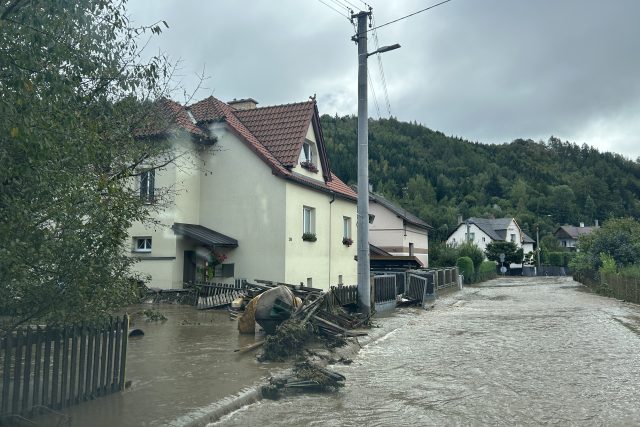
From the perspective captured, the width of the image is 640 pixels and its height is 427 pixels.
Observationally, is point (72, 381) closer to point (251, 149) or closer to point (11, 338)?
point (11, 338)

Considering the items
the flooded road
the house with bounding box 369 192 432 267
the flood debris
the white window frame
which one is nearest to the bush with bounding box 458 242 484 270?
the house with bounding box 369 192 432 267

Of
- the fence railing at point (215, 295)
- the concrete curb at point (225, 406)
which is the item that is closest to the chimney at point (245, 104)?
the fence railing at point (215, 295)

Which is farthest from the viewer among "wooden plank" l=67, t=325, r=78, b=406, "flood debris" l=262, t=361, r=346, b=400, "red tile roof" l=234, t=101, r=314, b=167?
"red tile roof" l=234, t=101, r=314, b=167

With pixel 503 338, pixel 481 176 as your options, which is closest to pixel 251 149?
pixel 503 338

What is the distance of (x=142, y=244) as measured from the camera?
20656 millimetres

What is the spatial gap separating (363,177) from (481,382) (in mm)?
7761

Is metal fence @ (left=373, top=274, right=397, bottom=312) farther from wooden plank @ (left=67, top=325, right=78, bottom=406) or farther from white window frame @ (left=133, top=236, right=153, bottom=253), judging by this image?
wooden plank @ (left=67, top=325, right=78, bottom=406)

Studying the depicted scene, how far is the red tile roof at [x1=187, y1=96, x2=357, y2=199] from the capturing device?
20609mm

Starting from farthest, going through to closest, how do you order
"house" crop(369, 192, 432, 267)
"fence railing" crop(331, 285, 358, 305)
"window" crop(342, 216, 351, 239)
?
1. "house" crop(369, 192, 432, 267)
2. "window" crop(342, 216, 351, 239)
3. "fence railing" crop(331, 285, 358, 305)

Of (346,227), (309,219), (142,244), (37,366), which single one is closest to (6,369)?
Answer: (37,366)

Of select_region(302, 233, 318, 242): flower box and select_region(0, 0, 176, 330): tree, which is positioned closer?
select_region(0, 0, 176, 330): tree

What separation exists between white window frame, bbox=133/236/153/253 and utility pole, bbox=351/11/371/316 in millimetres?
8935

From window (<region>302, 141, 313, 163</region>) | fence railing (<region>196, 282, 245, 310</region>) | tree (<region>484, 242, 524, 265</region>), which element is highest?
window (<region>302, 141, 313, 163</region>)

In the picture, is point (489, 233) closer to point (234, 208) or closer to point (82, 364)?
point (234, 208)
